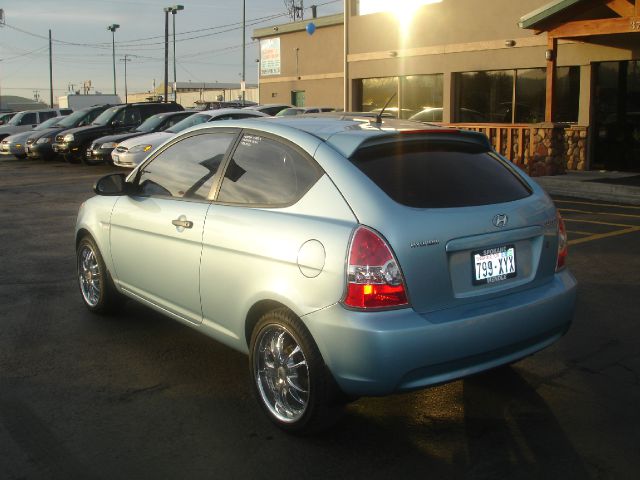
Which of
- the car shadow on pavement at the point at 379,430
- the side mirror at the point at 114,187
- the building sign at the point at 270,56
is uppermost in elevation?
the building sign at the point at 270,56

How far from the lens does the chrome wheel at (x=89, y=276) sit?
6301 millimetres

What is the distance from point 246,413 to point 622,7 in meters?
14.2

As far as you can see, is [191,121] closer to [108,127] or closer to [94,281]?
[108,127]

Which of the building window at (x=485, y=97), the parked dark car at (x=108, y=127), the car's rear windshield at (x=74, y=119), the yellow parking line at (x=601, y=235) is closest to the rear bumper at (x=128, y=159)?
the parked dark car at (x=108, y=127)

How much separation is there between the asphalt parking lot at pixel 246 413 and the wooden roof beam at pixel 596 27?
1013 centimetres

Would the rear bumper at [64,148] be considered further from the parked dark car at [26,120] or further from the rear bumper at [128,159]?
the parked dark car at [26,120]

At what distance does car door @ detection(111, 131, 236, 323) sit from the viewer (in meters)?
4.82

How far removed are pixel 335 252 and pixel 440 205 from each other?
0.65 metres

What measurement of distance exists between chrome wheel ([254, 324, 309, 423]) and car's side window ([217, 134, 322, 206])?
0.75 metres

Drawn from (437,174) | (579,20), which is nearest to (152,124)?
(579,20)

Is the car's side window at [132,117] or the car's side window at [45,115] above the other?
the car's side window at [45,115]

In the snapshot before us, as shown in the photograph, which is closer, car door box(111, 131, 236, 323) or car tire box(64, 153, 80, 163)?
car door box(111, 131, 236, 323)

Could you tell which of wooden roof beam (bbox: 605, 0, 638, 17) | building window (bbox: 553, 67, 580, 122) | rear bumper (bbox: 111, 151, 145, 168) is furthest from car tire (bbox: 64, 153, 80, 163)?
wooden roof beam (bbox: 605, 0, 638, 17)

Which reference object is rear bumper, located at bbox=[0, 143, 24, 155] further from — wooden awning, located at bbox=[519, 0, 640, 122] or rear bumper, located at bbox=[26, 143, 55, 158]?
wooden awning, located at bbox=[519, 0, 640, 122]
